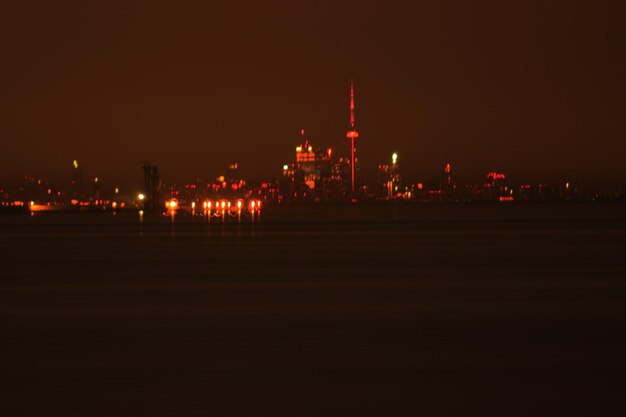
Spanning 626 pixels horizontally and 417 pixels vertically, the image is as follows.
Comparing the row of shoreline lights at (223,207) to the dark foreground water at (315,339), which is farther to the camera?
the row of shoreline lights at (223,207)

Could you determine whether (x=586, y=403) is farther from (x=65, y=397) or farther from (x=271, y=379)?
(x=65, y=397)

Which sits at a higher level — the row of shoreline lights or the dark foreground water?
the row of shoreline lights

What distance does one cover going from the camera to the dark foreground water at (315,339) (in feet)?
16.5

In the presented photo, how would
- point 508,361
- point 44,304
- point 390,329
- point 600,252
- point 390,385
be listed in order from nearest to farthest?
point 390,385 → point 508,361 → point 390,329 → point 44,304 → point 600,252

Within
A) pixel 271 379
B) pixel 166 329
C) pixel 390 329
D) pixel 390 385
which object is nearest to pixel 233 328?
pixel 166 329

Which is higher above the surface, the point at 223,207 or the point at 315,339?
the point at 223,207

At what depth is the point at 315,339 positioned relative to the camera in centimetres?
686

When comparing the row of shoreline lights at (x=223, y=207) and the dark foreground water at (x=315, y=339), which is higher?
the row of shoreline lights at (x=223, y=207)

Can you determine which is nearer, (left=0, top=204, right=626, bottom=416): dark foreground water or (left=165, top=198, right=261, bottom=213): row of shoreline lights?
(left=0, top=204, right=626, bottom=416): dark foreground water

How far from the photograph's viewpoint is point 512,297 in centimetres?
952

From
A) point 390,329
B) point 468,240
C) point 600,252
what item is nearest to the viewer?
point 390,329

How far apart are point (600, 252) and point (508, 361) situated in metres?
11.4

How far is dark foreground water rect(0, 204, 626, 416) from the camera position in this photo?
503 centimetres

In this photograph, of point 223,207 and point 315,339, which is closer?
point 315,339
